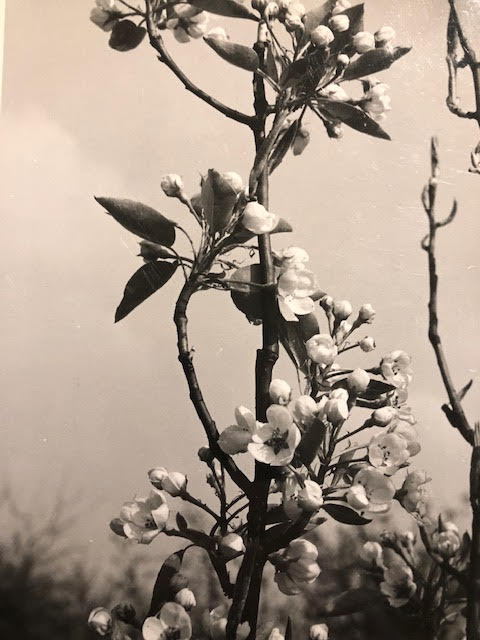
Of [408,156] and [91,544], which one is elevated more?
[408,156]

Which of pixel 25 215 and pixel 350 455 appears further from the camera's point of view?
pixel 25 215

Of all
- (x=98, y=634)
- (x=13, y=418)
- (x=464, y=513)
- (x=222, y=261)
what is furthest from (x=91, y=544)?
(x=464, y=513)

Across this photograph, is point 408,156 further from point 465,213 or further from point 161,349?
point 161,349

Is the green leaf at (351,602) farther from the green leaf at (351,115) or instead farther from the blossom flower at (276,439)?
the green leaf at (351,115)

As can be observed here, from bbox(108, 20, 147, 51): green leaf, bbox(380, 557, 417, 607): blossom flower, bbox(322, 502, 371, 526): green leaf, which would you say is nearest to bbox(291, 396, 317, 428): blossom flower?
bbox(322, 502, 371, 526): green leaf

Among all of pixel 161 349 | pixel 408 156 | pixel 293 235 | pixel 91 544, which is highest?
pixel 408 156

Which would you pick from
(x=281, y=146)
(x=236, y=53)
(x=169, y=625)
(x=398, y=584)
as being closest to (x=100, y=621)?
(x=169, y=625)
